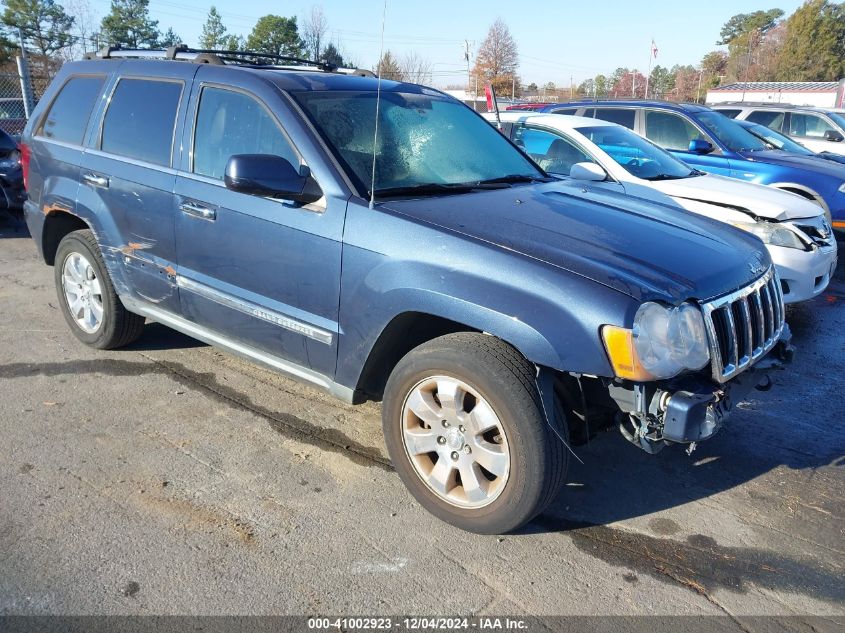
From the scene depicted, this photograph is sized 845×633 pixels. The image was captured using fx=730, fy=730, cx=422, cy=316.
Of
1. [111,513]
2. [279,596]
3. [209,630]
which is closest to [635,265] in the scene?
[279,596]

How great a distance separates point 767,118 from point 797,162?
446 centimetres

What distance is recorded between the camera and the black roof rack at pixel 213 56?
4.44 metres

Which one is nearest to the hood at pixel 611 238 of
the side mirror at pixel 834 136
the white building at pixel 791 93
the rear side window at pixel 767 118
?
the rear side window at pixel 767 118

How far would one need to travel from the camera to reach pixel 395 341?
11.1 ft

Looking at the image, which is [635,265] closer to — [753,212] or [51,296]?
[753,212]

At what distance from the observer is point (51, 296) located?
257 inches

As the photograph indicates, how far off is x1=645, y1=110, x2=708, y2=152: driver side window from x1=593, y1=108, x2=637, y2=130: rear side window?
0.20 metres

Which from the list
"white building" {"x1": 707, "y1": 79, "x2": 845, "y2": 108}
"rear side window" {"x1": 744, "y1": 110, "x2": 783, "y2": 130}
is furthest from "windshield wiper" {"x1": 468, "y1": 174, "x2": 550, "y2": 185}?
"white building" {"x1": 707, "y1": 79, "x2": 845, "y2": 108}

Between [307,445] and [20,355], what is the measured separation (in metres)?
2.49

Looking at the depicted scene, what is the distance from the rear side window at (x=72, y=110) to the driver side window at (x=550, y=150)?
3.85m

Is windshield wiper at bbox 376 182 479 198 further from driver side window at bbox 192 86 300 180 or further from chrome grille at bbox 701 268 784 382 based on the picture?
chrome grille at bbox 701 268 784 382

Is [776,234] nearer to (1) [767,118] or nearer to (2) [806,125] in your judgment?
(1) [767,118]

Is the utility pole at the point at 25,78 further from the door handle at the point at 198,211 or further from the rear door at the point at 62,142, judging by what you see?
the door handle at the point at 198,211

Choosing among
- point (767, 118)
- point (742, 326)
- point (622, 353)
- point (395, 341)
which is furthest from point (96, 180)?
point (767, 118)
